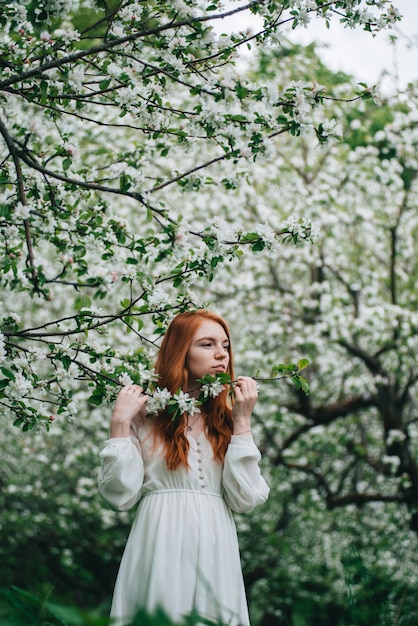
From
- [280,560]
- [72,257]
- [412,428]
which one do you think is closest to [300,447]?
[412,428]

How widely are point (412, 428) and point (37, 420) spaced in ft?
23.4

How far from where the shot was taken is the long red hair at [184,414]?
2.69 meters

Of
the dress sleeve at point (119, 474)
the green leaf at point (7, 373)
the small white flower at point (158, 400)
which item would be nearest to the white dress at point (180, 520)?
the dress sleeve at point (119, 474)

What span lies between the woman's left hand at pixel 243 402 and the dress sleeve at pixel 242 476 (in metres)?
0.05

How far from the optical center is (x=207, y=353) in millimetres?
2877

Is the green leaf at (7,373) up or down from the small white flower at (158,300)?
down

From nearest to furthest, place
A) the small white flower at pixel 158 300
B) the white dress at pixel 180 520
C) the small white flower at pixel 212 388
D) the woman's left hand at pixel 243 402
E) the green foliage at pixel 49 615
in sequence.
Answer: the green foliage at pixel 49 615, the white dress at pixel 180 520, the small white flower at pixel 212 388, the woman's left hand at pixel 243 402, the small white flower at pixel 158 300

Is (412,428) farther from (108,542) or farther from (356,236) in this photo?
(108,542)

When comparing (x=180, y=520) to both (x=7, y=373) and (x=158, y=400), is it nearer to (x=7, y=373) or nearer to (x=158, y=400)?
(x=158, y=400)

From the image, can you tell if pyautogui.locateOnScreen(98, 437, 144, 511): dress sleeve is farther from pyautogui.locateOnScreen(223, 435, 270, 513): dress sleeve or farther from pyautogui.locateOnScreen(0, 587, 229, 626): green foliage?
pyautogui.locateOnScreen(0, 587, 229, 626): green foliage

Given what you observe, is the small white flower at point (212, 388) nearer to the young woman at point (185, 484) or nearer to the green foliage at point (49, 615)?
the young woman at point (185, 484)

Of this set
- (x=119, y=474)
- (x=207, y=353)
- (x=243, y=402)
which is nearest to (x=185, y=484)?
(x=119, y=474)

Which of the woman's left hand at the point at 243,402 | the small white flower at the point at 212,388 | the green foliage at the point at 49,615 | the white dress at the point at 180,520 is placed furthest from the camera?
the woman's left hand at the point at 243,402

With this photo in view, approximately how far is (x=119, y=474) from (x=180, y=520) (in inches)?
11.6
